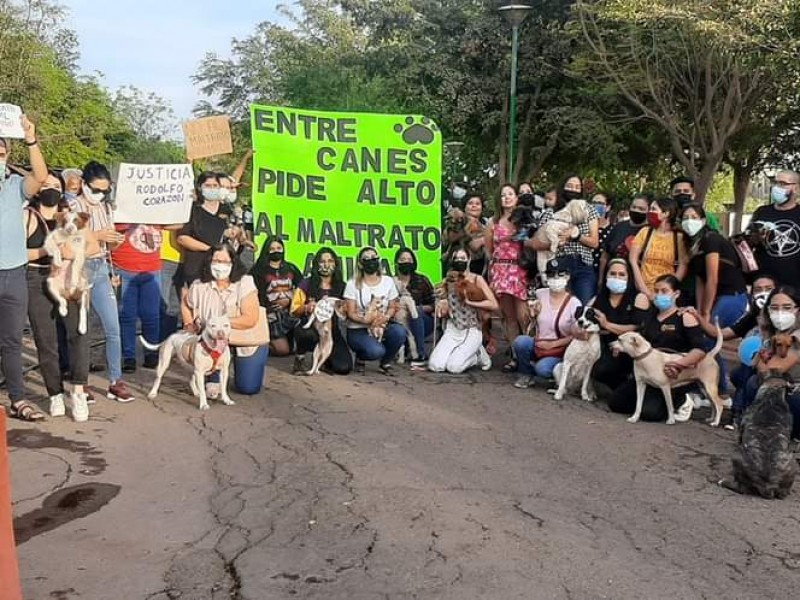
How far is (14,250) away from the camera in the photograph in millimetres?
6082

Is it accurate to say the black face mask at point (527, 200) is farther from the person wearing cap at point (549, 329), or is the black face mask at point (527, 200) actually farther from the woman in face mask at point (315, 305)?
the woman in face mask at point (315, 305)

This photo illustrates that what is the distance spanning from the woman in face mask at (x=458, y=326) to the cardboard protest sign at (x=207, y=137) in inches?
103

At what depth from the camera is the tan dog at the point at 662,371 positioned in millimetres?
6711

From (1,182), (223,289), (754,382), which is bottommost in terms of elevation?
(754,382)

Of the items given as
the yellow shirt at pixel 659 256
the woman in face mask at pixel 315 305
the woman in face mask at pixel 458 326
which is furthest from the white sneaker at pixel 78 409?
the yellow shirt at pixel 659 256

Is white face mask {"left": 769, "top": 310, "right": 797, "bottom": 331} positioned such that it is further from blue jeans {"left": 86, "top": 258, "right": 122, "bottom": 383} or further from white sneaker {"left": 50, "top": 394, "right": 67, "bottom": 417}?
white sneaker {"left": 50, "top": 394, "right": 67, "bottom": 417}

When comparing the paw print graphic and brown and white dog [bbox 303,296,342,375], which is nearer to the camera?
brown and white dog [bbox 303,296,342,375]

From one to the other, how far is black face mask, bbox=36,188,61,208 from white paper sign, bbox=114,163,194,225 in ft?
3.38

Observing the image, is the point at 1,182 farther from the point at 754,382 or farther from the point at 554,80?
the point at 554,80

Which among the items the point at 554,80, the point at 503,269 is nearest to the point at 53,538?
the point at 503,269

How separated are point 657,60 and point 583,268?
11.8 meters

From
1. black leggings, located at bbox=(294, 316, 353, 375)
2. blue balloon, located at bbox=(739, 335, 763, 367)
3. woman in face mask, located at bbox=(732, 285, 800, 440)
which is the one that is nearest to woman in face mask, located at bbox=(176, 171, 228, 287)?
black leggings, located at bbox=(294, 316, 353, 375)

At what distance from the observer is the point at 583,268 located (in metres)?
8.53

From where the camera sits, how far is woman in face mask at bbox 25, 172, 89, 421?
650 centimetres
